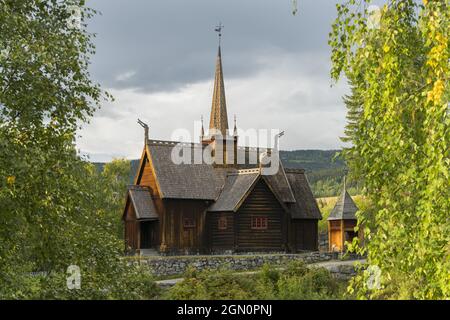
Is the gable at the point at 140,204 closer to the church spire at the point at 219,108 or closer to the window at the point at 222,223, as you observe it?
the window at the point at 222,223

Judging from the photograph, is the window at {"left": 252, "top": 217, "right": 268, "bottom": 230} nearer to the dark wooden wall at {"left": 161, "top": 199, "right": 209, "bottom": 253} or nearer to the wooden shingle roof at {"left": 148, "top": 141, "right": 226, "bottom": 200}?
the wooden shingle roof at {"left": 148, "top": 141, "right": 226, "bottom": 200}

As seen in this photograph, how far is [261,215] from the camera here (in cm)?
4066

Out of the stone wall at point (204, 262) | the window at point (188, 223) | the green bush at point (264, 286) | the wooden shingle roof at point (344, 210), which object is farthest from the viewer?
the wooden shingle roof at point (344, 210)

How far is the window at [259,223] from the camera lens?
40438 mm

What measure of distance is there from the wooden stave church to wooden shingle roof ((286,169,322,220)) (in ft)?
1.25

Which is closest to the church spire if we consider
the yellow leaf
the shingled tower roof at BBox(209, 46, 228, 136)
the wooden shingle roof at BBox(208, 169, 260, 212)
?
the shingled tower roof at BBox(209, 46, 228, 136)

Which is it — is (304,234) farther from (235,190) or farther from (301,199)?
(235,190)

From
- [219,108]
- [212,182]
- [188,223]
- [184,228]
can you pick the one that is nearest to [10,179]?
[184,228]

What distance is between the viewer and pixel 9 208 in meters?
11.1

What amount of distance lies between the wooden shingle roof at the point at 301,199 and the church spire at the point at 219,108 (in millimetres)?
5659

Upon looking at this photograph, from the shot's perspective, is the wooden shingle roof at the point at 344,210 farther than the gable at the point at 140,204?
Yes

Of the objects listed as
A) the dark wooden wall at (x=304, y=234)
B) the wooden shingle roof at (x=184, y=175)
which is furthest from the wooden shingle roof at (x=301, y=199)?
the wooden shingle roof at (x=184, y=175)

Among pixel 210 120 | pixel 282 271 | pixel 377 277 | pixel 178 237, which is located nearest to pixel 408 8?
pixel 377 277

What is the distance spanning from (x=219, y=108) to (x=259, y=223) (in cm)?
1004
